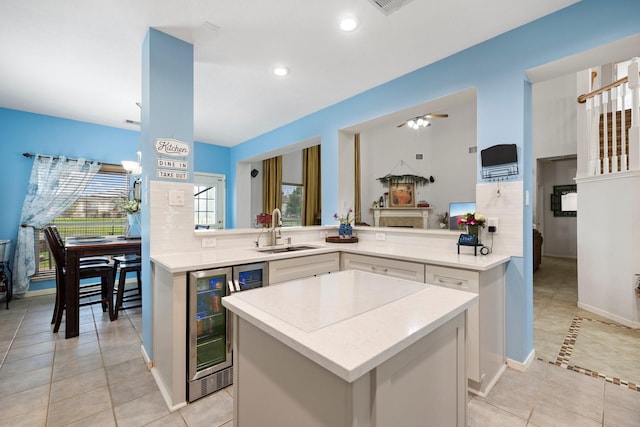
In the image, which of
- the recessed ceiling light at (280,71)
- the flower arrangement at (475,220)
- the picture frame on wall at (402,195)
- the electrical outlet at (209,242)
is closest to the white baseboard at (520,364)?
the flower arrangement at (475,220)

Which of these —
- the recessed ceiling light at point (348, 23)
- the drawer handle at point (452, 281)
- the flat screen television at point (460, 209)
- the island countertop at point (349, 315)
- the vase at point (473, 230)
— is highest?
the recessed ceiling light at point (348, 23)

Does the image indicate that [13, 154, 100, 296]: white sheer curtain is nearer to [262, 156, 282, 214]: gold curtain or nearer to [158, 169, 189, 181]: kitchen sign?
[158, 169, 189, 181]: kitchen sign

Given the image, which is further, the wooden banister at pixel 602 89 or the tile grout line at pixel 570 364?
the wooden banister at pixel 602 89

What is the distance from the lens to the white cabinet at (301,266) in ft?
7.47

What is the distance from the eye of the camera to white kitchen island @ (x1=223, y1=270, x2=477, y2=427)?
75 centimetres

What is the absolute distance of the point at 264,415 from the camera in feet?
3.28

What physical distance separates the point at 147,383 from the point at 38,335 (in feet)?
5.55

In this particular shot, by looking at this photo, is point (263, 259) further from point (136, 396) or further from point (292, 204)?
point (292, 204)

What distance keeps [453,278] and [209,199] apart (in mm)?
5256

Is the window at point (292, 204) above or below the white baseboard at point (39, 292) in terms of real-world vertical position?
above

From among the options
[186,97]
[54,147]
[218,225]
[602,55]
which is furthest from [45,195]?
[602,55]

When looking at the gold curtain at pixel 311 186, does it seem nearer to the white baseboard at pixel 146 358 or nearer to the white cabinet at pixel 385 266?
the white cabinet at pixel 385 266

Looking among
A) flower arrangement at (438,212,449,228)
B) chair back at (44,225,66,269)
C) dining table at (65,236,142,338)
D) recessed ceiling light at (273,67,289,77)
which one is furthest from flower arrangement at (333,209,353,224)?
flower arrangement at (438,212,449,228)

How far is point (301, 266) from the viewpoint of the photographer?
2484mm
